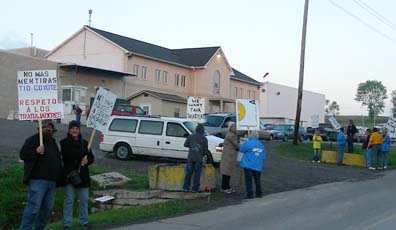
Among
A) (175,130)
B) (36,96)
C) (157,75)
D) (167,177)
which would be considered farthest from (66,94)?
(36,96)

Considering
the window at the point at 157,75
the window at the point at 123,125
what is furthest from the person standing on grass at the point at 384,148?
the window at the point at 157,75

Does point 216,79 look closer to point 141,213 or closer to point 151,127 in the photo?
point 151,127

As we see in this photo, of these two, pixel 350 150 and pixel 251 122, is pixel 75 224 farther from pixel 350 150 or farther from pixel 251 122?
pixel 350 150

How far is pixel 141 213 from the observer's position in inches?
463

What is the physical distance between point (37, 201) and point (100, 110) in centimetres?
295

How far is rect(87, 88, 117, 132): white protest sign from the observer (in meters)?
10.9

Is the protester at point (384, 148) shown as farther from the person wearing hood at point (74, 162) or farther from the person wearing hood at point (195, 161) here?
the person wearing hood at point (74, 162)

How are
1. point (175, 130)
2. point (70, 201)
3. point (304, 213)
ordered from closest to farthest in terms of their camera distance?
point (70, 201)
point (304, 213)
point (175, 130)

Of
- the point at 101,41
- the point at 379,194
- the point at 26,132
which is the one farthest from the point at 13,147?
the point at 101,41

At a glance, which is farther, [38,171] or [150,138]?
[150,138]

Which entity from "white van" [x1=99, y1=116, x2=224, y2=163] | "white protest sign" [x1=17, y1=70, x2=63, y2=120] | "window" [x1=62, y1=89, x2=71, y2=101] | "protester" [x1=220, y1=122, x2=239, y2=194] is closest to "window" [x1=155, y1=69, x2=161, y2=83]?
"window" [x1=62, y1=89, x2=71, y2=101]

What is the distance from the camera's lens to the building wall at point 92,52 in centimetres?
5047

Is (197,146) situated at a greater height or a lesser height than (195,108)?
lesser

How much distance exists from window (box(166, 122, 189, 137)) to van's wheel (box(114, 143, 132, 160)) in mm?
1667
